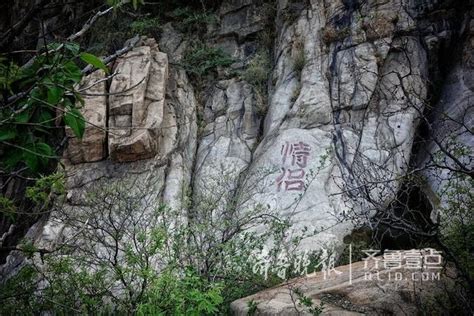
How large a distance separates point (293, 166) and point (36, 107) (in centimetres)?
547

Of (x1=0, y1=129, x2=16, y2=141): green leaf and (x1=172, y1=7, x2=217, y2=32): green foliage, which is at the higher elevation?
(x1=172, y1=7, x2=217, y2=32): green foliage

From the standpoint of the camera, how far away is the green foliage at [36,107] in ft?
5.23

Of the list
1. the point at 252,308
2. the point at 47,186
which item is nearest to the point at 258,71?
the point at 252,308

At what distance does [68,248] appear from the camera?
444 centimetres

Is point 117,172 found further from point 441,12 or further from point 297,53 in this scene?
point 441,12

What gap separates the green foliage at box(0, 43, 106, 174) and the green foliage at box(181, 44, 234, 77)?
7.43m

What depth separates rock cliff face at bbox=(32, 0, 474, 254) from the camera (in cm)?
682

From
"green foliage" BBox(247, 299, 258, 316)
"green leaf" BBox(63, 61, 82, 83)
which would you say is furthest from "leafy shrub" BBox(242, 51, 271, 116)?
"green leaf" BBox(63, 61, 82, 83)

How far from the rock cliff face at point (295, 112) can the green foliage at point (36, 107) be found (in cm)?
→ 455

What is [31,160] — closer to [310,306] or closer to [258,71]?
[310,306]

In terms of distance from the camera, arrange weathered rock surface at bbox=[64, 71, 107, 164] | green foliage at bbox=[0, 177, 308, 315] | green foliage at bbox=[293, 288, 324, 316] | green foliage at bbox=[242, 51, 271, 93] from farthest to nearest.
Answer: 1. green foliage at bbox=[242, 51, 271, 93]
2. weathered rock surface at bbox=[64, 71, 107, 164]
3. green foliage at bbox=[0, 177, 308, 315]
4. green foliage at bbox=[293, 288, 324, 316]

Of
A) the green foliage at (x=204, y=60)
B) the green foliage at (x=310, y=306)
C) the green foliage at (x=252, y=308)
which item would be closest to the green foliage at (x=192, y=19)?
the green foliage at (x=204, y=60)

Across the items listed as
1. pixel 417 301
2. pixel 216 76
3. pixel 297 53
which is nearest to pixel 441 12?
pixel 297 53

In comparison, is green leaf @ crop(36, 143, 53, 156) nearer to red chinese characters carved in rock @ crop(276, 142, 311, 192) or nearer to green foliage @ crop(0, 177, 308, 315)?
green foliage @ crop(0, 177, 308, 315)
